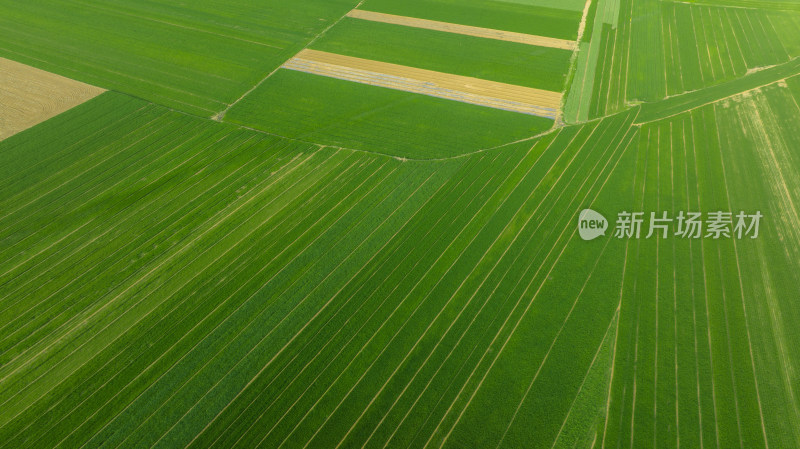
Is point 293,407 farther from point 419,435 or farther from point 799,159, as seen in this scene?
point 799,159

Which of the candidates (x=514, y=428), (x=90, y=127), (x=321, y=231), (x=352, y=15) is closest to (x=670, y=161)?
(x=514, y=428)

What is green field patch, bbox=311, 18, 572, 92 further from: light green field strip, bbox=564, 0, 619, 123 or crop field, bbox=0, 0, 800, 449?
light green field strip, bbox=564, 0, 619, 123

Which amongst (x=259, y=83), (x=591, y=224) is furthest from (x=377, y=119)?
(x=591, y=224)

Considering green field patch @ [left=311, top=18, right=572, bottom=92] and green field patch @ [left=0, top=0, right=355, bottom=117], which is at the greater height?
green field patch @ [left=311, top=18, right=572, bottom=92]

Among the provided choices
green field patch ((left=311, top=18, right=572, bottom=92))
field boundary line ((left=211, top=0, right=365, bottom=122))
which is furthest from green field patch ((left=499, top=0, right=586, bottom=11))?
field boundary line ((left=211, top=0, right=365, bottom=122))

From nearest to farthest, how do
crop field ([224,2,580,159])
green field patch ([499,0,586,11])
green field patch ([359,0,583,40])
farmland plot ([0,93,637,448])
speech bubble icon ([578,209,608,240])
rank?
farmland plot ([0,93,637,448]) < speech bubble icon ([578,209,608,240]) < crop field ([224,2,580,159]) < green field patch ([359,0,583,40]) < green field patch ([499,0,586,11])
